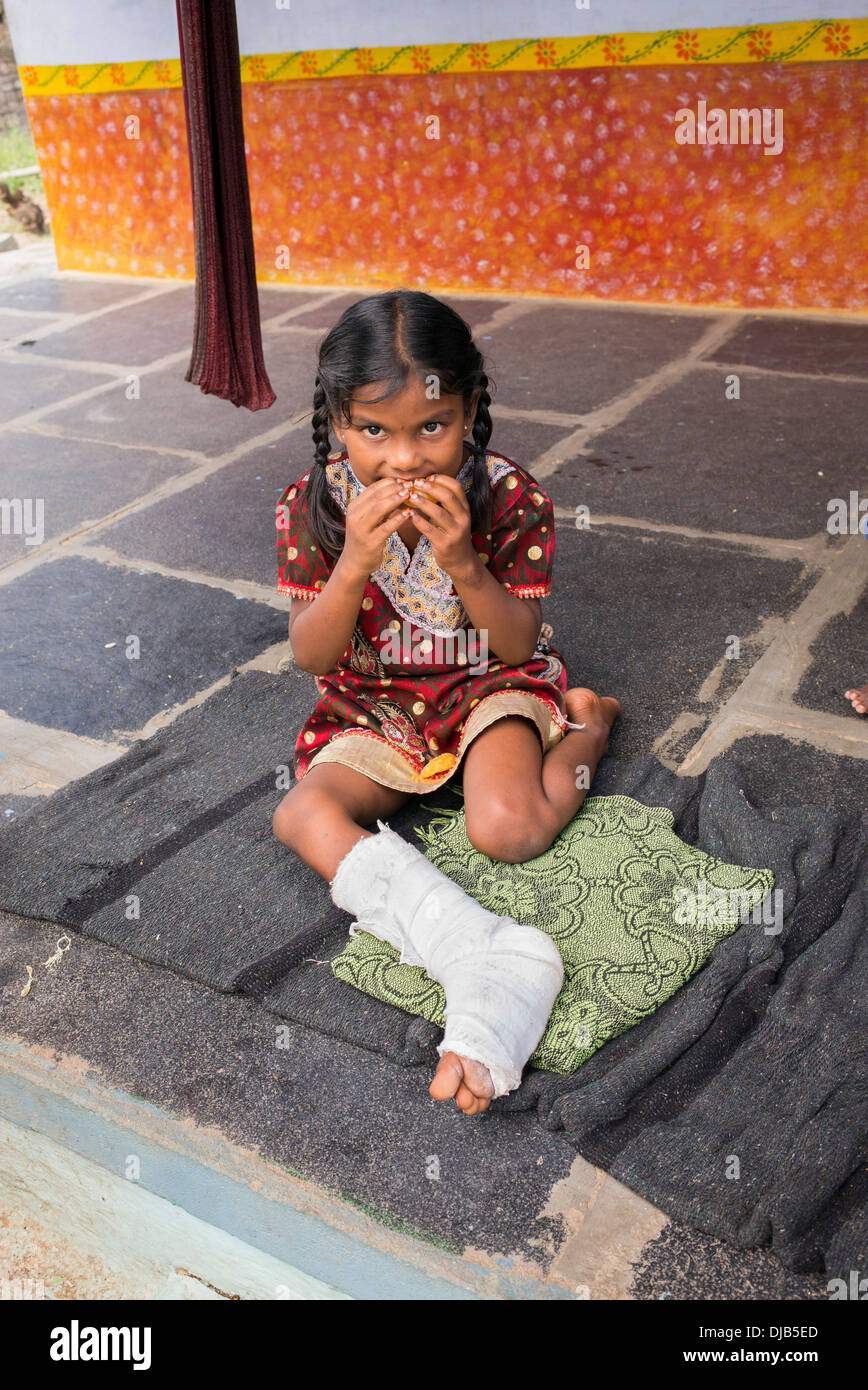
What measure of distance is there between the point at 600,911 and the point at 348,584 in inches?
26.0

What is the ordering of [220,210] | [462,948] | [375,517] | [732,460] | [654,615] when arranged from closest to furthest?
[462,948]
[375,517]
[654,615]
[220,210]
[732,460]

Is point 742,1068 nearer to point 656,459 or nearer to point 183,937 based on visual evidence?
point 183,937

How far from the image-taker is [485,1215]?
1.40 m

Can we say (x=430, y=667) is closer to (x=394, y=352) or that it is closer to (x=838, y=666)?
(x=394, y=352)

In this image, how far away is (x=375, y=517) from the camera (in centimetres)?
174

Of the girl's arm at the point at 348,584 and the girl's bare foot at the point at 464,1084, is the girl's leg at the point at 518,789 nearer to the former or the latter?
the girl's arm at the point at 348,584

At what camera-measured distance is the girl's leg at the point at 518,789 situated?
1.92 m

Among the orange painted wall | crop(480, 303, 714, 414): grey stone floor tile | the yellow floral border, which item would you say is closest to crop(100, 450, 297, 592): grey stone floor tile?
crop(480, 303, 714, 414): grey stone floor tile

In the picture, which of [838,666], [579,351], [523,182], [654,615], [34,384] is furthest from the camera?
[523,182]

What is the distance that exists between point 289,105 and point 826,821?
16.0 ft

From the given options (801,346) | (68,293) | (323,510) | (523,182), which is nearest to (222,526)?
(323,510)

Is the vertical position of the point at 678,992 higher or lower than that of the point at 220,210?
lower

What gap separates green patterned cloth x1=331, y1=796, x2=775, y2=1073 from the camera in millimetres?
1652

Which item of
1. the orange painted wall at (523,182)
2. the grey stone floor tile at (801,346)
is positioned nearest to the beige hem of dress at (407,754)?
the grey stone floor tile at (801,346)
